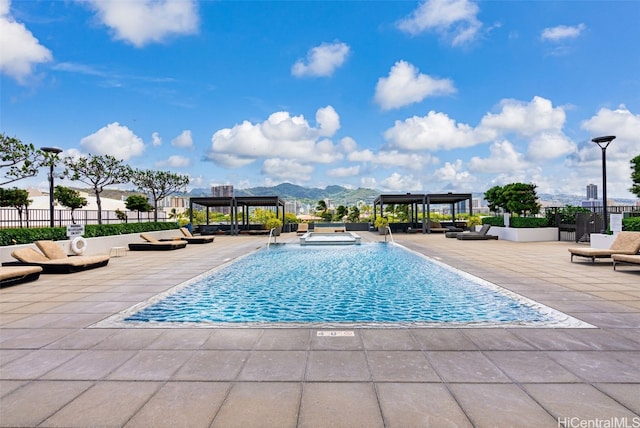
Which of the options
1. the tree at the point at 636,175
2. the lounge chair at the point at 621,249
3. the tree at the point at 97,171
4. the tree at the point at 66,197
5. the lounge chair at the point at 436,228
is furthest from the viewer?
the lounge chair at the point at 436,228

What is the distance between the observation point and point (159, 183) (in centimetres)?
2878

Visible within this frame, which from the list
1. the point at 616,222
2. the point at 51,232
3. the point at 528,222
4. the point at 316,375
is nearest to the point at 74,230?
the point at 51,232

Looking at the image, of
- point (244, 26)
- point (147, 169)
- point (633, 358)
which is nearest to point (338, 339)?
point (633, 358)

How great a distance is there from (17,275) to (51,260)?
185 centimetres

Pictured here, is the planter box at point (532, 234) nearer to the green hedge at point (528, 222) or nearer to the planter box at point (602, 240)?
the green hedge at point (528, 222)

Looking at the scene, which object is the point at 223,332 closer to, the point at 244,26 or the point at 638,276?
the point at 638,276

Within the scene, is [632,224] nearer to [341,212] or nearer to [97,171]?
[97,171]

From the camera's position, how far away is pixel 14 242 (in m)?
10.1

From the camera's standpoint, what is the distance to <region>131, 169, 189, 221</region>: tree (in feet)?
88.8

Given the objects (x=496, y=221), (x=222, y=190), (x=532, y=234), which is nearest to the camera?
(x=532, y=234)

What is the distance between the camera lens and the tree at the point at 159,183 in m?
27.1

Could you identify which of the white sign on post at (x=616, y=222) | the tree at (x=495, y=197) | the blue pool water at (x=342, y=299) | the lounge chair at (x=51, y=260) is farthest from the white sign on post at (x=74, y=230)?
the tree at (x=495, y=197)

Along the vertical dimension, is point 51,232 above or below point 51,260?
above

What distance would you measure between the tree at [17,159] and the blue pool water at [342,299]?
9.27 meters
